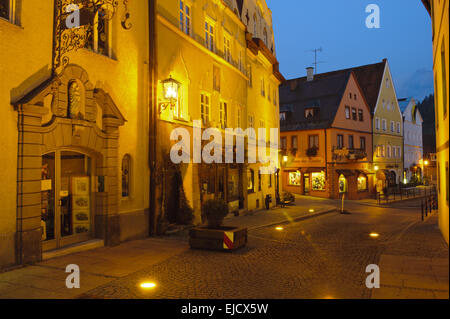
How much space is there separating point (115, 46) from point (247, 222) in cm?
954

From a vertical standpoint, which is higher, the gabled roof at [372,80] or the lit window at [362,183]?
the gabled roof at [372,80]

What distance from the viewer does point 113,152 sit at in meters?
11.2

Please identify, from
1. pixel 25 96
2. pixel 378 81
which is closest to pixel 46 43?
pixel 25 96

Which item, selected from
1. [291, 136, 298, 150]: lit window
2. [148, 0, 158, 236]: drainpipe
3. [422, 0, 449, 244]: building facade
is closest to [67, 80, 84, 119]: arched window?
[148, 0, 158, 236]: drainpipe

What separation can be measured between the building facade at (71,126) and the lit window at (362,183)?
2744 cm

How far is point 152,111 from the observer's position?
42.2ft

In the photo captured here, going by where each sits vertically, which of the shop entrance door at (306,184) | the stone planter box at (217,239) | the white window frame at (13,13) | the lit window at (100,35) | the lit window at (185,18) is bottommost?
the stone planter box at (217,239)

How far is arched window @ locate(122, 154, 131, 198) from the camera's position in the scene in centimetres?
1187

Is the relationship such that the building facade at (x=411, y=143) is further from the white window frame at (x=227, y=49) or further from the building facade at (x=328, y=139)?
the white window frame at (x=227, y=49)

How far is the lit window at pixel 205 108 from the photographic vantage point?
17.0m

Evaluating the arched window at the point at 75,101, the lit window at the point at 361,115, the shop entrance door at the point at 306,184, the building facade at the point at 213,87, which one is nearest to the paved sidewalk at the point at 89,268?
the building facade at the point at 213,87

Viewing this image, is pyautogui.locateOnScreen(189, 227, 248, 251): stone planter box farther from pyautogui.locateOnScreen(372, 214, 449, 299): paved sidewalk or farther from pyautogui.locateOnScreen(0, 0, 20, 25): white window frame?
pyautogui.locateOnScreen(0, 0, 20, 25): white window frame

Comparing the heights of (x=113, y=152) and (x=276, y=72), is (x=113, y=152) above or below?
below
